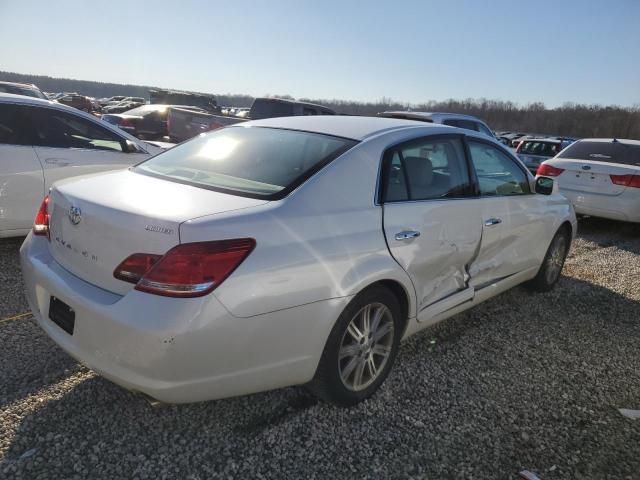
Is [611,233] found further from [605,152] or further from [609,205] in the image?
[605,152]

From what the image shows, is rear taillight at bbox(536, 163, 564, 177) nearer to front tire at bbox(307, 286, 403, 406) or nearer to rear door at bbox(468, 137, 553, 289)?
rear door at bbox(468, 137, 553, 289)

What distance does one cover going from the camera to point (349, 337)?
2.68 m

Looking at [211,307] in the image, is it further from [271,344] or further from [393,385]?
[393,385]

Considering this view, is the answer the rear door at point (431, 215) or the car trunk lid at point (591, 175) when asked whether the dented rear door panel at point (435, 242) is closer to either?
the rear door at point (431, 215)

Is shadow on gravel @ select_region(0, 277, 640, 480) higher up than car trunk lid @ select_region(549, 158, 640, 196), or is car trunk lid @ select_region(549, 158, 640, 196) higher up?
car trunk lid @ select_region(549, 158, 640, 196)

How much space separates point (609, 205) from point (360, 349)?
21.0ft

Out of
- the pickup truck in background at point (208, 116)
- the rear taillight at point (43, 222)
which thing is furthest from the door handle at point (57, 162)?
the pickup truck in background at point (208, 116)

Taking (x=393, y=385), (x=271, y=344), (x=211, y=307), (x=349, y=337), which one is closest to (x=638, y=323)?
(x=393, y=385)

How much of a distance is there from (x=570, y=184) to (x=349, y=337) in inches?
262

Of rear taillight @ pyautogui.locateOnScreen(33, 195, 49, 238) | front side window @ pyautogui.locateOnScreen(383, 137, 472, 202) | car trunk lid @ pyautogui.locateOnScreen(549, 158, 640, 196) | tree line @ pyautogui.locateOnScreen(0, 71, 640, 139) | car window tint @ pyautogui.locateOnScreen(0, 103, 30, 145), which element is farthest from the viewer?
tree line @ pyautogui.locateOnScreen(0, 71, 640, 139)

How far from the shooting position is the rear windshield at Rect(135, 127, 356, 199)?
258 cm

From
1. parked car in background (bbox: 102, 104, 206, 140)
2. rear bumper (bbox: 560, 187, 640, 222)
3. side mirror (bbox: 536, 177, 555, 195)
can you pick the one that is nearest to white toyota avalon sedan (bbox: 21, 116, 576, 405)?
side mirror (bbox: 536, 177, 555, 195)

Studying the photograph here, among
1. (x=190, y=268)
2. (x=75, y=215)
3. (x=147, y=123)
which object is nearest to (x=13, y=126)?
(x=75, y=215)

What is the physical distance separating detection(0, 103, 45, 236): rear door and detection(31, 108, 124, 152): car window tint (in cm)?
12
